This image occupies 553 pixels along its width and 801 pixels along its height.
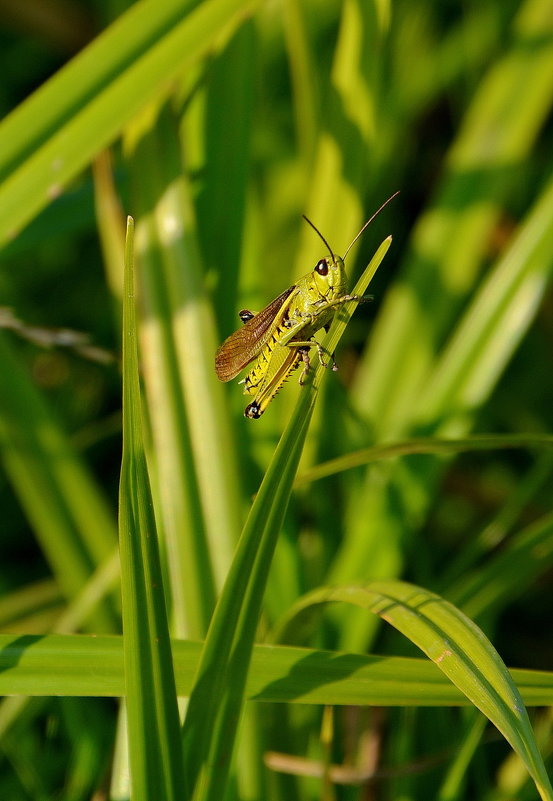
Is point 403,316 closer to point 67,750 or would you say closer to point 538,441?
A: point 538,441

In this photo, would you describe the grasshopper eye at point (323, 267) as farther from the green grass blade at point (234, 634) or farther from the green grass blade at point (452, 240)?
the green grass blade at point (452, 240)

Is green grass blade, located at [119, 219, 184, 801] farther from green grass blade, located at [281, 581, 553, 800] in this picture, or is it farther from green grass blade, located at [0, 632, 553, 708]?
green grass blade, located at [281, 581, 553, 800]

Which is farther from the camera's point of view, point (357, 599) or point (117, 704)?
point (117, 704)

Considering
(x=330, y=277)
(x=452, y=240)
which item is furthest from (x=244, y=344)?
(x=452, y=240)

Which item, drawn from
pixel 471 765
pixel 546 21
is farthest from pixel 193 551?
pixel 546 21

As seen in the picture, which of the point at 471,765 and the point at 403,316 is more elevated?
the point at 403,316

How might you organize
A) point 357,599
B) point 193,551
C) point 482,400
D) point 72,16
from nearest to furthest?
point 357,599 < point 193,551 < point 482,400 < point 72,16

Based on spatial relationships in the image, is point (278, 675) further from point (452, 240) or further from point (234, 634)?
point (452, 240)

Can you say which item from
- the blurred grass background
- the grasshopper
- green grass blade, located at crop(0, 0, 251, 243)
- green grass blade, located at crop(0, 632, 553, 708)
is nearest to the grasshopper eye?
the grasshopper
